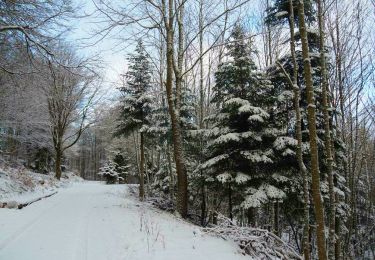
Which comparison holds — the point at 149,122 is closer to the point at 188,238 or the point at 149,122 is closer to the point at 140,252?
the point at 188,238

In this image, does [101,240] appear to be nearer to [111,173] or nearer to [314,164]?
[314,164]

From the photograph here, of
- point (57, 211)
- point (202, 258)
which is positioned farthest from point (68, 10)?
point (202, 258)

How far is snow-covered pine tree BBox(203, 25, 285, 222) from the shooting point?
476 inches

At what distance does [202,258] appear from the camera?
639 cm

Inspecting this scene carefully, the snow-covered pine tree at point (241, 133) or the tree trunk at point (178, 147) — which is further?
the tree trunk at point (178, 147)

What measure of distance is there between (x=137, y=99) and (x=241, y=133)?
9693 mm

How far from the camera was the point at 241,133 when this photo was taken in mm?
12469

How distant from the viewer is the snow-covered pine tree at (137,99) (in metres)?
20.5

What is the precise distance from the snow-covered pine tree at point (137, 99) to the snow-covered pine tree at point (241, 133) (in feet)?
24.5

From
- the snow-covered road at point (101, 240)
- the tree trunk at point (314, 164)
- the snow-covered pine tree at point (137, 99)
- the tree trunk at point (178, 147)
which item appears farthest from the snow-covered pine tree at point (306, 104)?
the snow-covered pine tree at point (137, 99)

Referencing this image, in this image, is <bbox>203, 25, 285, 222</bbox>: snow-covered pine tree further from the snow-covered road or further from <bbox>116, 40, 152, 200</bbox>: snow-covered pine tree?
A: <bbox>116, 40, 152, 200</bbox>: snow-covered pine tree

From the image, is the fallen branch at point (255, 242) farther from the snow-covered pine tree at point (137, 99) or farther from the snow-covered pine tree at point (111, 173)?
the snow-covered pine tree at point (111, 173)

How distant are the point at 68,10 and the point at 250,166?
8.09 metres

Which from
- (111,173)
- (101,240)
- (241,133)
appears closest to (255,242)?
(101,240)
